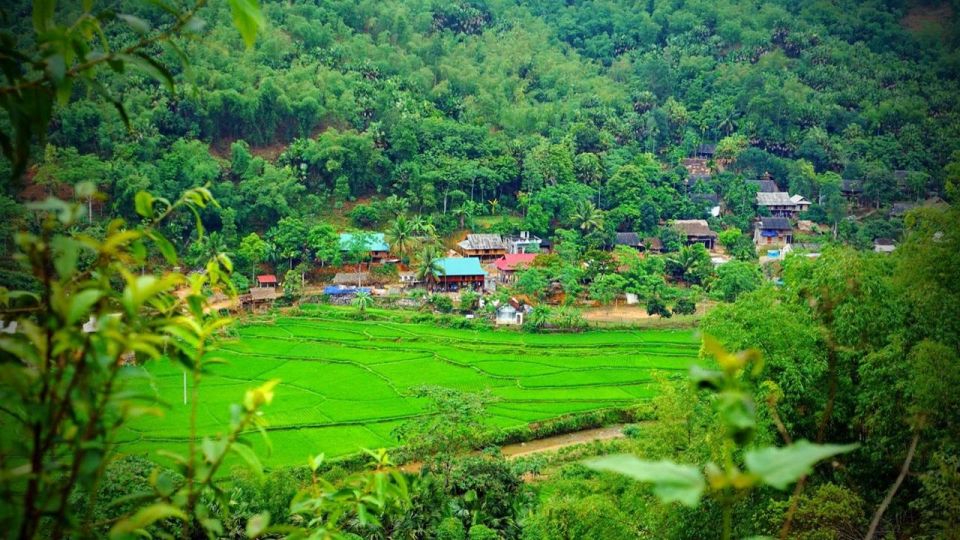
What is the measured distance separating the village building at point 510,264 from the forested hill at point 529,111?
3121 millimetres

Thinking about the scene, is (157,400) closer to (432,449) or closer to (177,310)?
(177,310)

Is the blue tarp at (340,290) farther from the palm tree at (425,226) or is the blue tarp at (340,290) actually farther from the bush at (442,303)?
the palm tree at (425,226)

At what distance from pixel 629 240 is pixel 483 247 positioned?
5.83 metres

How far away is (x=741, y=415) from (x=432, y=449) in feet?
35.3

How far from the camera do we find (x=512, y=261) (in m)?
26.4

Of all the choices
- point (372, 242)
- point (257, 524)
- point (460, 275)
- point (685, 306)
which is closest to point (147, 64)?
point (257, 524)

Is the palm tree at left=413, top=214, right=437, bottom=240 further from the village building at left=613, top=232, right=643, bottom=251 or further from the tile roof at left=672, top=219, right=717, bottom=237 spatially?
the tile roof at left=672, top=219, right=717, bottom=237

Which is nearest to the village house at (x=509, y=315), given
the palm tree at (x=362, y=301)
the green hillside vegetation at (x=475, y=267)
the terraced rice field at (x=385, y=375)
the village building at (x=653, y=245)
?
the green hillside vegetation at (x=475, y=267)

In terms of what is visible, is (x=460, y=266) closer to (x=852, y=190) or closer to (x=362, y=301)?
(x=362, y=301)

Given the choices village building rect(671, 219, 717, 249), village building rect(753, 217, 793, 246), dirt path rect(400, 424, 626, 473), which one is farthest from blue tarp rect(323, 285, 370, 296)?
village building rect(753, 217, 793, 246)

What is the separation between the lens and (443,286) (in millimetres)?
25406

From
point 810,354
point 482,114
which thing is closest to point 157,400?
point 810,354

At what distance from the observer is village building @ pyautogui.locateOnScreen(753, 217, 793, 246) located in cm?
3103

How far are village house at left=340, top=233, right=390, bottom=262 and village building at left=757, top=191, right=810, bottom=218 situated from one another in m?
17.1
